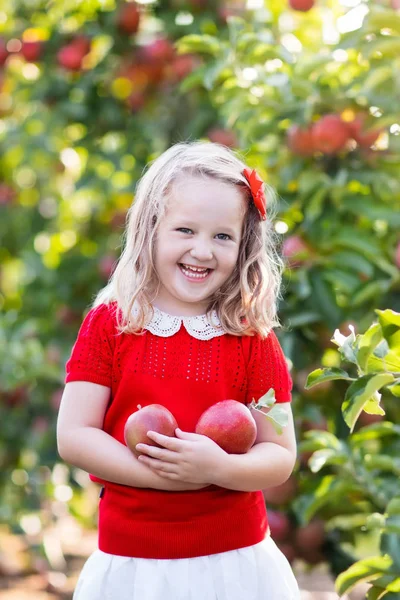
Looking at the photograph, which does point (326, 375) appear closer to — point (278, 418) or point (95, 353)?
point (278, 418)

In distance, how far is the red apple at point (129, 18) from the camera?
135 inches

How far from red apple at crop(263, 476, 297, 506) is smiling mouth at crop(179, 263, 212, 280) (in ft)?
3.92

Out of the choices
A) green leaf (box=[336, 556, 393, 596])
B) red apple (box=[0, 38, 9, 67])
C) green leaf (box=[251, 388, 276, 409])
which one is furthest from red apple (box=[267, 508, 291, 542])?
red apple (box=[0, 38, 9, 67])

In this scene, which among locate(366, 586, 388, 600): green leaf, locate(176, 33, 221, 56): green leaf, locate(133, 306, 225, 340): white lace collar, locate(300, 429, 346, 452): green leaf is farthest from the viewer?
locate(176, 33, 221, 56): green leaf

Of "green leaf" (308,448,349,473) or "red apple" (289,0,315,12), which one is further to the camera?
"red apple" (289,0,315,12)

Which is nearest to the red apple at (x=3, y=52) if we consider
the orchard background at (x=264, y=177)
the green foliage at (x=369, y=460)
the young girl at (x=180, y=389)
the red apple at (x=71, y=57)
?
the orchard background at (x=264, y=177)

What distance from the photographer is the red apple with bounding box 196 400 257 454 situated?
1.50 m

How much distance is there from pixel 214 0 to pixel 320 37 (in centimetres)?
56

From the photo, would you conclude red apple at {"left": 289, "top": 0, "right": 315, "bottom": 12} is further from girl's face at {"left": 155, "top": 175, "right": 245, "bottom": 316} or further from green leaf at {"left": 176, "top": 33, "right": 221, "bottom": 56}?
girl's face at {"left": 155, "top": 175, "right": 245, "bottom": 316}

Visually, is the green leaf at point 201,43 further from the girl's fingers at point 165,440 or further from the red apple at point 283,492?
the girl's fingers at point 165,440

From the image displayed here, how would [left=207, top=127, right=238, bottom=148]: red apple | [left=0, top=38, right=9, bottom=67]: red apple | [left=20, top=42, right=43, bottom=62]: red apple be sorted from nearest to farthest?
[left=207, top=127, right=238, bottom=148]: red apple, [left=20, top=42, right=43, bottom=62]: red apple, [left=0, top=38, right=9, bottom=67]: red apple

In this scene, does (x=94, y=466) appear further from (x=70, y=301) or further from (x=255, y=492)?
(x=70, y=301)

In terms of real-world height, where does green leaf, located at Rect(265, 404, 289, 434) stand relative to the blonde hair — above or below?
below

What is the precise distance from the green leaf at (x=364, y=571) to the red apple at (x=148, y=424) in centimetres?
76
